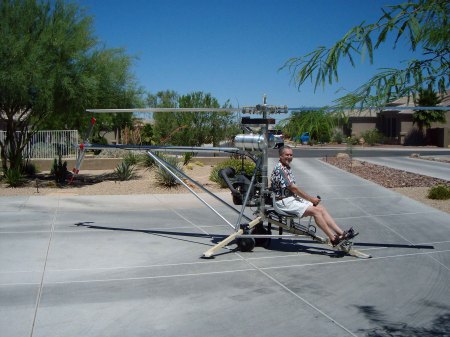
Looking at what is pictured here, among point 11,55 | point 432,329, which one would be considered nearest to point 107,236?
point 432,329

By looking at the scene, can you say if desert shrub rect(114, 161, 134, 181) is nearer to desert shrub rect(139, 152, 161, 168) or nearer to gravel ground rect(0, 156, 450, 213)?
gravel ground rect(0, 156, 450, 213)

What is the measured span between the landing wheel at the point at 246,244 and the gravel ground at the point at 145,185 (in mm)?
5771

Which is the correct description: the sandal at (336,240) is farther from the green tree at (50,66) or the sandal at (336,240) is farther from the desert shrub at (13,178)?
the desert shrub at (13,178)

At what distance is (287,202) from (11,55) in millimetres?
10423

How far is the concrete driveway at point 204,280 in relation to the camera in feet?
17.7

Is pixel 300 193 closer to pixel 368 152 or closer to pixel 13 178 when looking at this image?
pixel 13 178

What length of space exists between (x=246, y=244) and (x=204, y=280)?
4.95 ft

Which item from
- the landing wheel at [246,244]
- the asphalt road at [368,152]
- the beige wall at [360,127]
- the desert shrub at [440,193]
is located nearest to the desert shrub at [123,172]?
the desert shrub at [440,193]

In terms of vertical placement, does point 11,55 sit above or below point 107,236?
above

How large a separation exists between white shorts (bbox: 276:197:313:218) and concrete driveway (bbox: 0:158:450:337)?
27.3 inches

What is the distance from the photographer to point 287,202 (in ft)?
26.7

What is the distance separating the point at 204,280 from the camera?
6875mm

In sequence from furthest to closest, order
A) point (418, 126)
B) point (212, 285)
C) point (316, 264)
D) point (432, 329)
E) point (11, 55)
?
point (418, 126), point (11, 55), point (316, 264), point (212, 285), point (432, 329)

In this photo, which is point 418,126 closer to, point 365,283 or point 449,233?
point 449,233
